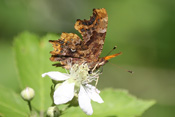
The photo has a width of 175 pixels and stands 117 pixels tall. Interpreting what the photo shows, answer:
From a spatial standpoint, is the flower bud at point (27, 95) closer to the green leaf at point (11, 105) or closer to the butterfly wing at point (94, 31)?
the green leaf at point (11, 105)

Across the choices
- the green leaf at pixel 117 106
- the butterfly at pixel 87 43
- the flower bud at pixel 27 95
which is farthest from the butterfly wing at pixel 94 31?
the flower bud at pixel 27 95

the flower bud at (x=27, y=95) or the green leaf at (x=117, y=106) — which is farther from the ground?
the flower bud at (x=27, y=95)

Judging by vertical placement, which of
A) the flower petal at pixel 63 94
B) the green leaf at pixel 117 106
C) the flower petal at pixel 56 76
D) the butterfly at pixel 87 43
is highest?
the butterfly at pixel 87 43

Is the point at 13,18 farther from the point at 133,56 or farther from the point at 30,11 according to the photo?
the point at 133,56

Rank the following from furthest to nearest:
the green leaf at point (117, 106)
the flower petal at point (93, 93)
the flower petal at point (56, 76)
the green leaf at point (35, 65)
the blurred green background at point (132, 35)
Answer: the blurred green background at point (132, 35)
the green leaf at point (35, 65)
the green leaf at point (117, 106)
the flower petal at point (93, 93)
the flower petal at point (56, 76)

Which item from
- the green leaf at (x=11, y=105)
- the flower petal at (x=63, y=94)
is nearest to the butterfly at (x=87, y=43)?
the flower petal at (x=63, y=94)

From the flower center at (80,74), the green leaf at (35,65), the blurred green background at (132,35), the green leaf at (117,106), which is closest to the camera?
the flower center at (80,74)

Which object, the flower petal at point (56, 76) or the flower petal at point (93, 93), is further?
the flower petal at point (93, 93)

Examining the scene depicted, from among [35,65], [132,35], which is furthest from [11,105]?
[132,35]

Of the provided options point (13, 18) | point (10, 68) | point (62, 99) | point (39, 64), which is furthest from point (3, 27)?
point (62, 99)
